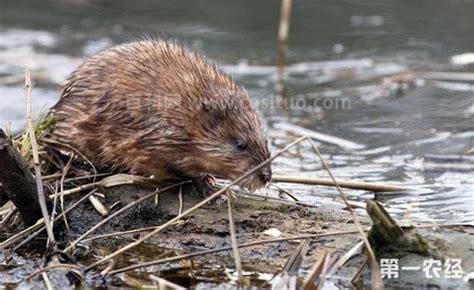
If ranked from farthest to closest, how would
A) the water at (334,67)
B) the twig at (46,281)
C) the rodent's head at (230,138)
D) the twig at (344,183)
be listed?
the water at (334,67) → the twig at (344,183) → the rodent's head at (230,138) → the twig at (46,281)

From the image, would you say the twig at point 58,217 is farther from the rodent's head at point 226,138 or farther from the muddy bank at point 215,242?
the rodent's head at point 226,138

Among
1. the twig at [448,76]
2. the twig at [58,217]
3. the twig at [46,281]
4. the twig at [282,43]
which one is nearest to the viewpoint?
the twig at [46,281]

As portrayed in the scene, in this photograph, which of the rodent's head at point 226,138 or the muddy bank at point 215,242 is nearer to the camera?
the muddy bank at point 215,242

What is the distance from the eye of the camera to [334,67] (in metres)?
11.9

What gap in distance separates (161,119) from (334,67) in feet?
20.5

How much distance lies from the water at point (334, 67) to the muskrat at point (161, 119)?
0.61m

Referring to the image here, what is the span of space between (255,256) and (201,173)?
0.73m

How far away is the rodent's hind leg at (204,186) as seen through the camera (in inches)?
235

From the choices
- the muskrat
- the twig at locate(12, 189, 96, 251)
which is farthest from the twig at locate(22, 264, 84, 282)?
the muskrat

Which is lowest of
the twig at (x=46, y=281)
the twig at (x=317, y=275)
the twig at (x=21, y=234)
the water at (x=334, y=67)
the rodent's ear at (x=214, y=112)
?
the water at (x=334, y=67)

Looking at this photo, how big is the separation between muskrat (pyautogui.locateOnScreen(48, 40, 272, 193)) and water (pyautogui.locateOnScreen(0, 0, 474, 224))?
0.61 metres

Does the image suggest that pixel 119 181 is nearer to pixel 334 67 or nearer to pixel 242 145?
pixel 242 145

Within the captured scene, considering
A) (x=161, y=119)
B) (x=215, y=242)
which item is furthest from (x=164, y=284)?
(x=161, y=119)

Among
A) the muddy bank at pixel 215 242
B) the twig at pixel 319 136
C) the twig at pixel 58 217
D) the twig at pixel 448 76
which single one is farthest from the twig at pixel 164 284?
the twig at pixel 448 76
